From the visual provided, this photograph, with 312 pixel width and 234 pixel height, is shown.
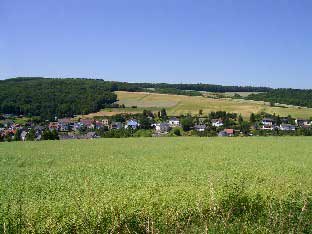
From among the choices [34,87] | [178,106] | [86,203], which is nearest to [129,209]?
[86,203]

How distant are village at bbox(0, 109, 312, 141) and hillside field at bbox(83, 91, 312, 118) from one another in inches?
220

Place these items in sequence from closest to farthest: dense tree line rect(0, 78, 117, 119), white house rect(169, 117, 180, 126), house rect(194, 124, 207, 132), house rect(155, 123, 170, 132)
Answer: house rect(194, 124, 207, 132)
house rect(155, 123, 170, 132)
white house rect(169, 117, 180, 126)
dense tree line rect(0, 78, 117, 119)

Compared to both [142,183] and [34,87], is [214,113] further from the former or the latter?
[142,183]

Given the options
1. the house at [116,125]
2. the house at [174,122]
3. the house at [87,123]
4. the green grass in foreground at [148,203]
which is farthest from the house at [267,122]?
the green grass in foreground at [148,203]

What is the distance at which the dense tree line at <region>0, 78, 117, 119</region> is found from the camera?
111 meters

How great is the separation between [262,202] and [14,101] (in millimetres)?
113680

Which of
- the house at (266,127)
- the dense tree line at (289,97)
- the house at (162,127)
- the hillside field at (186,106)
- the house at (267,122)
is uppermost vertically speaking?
the dense tree line at (289,97)

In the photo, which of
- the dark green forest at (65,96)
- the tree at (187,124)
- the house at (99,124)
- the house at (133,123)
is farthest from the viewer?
the dark green forest at (65,96)

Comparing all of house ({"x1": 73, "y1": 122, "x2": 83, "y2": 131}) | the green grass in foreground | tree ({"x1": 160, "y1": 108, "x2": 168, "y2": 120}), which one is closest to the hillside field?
tree ({"x1": 160, "y1": 108, "x2": 168, "y2": 120})

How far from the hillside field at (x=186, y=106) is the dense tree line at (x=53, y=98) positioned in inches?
222

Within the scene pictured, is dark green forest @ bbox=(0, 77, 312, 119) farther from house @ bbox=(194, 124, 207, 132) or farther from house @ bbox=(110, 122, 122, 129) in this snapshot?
house @ bbox=(194, 124, 207, 132)

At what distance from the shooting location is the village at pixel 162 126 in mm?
74000

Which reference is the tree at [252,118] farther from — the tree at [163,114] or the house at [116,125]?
the house at [116,125]

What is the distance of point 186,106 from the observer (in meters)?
119
